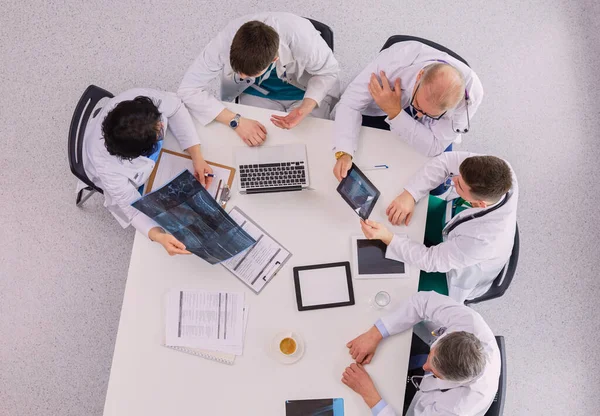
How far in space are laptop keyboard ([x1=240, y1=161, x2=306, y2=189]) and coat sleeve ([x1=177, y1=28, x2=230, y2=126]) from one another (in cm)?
25

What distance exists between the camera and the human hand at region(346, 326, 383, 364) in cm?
176

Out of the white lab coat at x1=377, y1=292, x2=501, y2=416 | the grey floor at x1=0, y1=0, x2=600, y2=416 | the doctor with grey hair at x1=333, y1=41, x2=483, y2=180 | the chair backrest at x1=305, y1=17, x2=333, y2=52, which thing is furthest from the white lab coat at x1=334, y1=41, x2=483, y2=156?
the grey floor at x1=0, y1=0, x2=600, y2=416

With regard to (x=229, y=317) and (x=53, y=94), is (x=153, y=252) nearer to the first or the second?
(x=229, y=317)

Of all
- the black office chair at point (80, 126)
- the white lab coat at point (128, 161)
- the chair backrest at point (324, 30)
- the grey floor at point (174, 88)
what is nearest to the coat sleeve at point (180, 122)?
the white lab coat at point (128, 161)

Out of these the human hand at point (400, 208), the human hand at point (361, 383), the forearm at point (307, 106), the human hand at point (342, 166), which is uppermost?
the forearm at point (307, 106)

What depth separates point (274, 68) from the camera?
2.19 meters

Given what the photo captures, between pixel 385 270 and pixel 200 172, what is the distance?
77cm

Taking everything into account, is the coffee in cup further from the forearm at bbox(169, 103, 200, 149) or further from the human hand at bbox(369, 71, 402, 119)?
the human hand at bbox(369, 71, 402, 119)

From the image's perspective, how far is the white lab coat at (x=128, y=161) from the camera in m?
1.80

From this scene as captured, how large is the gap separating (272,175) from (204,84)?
475mm

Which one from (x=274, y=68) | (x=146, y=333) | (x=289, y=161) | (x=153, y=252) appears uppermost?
(x=274, y=68)

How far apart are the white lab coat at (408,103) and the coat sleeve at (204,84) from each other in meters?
0.49

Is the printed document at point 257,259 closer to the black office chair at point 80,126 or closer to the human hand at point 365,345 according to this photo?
the human hand at point 365,345

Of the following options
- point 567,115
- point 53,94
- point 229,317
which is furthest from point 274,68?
point 567,115
